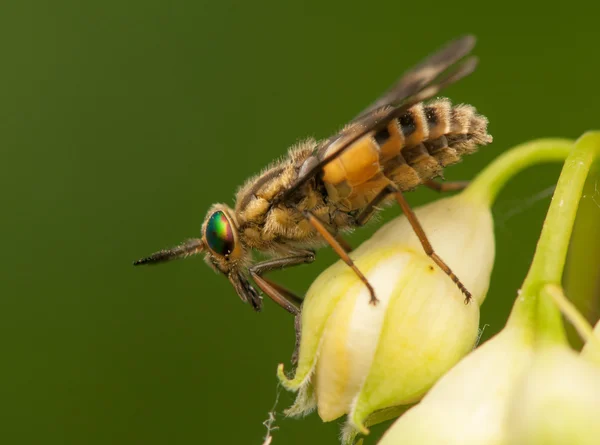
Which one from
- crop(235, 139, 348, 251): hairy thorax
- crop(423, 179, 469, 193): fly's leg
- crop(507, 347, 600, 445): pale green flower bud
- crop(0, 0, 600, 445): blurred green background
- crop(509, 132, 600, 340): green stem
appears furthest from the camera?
crop(0, 0, 600, 445): blurred green background

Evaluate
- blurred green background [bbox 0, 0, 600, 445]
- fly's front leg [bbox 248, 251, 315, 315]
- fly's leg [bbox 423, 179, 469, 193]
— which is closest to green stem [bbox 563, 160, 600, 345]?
fly's leg [bbox 423, 179, 469, 193]

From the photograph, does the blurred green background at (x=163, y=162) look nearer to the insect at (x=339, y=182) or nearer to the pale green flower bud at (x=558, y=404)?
the insect at (x=339, y=182)

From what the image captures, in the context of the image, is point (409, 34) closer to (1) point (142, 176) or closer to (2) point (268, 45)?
(2) point (268, 45)

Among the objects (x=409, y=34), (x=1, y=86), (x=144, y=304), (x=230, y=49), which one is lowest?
(x=144, y=304)

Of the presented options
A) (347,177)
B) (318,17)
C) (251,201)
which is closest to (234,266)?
(251,201)

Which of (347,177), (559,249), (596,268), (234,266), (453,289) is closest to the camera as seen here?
(559,249)

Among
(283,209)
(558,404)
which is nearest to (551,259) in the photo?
(558,404)

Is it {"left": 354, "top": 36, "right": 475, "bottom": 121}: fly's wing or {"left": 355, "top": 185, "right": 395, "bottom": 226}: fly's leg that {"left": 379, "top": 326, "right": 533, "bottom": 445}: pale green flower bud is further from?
{"left": 354, "top": 36, "right": 475, "bottom": 121}: fly's wing

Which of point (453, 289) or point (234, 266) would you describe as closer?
point (453, 289)
